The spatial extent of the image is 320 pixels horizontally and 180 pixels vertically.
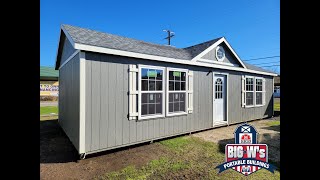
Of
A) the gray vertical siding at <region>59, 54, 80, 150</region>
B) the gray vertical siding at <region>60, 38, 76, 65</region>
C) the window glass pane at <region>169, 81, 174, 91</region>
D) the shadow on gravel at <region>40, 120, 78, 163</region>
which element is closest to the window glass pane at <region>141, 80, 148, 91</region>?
the window glass pane at <region>169, 81, 174, 91</region>

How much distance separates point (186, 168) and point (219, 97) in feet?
16.3

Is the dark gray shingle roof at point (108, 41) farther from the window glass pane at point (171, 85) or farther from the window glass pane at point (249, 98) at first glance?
the window glass pane at point (249, 98)

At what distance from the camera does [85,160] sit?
4.32m

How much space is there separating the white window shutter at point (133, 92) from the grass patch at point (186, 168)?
1.48 metres

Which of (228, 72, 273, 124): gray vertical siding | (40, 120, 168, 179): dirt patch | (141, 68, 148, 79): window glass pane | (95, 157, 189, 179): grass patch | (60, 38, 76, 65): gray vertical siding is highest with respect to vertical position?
(60, 38, 76, 65): gray vertical siding

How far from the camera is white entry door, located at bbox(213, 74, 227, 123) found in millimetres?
7770

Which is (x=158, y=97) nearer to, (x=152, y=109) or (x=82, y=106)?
(x=152, y=109)

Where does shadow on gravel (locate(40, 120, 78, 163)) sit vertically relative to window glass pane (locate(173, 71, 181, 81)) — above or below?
below

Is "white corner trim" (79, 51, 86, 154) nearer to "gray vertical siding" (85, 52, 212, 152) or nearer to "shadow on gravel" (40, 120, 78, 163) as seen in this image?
"gray vertical siding" (85, 52, 212, 152)

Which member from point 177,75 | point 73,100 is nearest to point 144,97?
point 177,75

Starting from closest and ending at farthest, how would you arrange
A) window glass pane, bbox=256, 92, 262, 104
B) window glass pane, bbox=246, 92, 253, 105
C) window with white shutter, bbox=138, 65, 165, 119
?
window with white shutter, bbox=138, 65, 165, 119 → window glass pane, bbox=246, 92, 253, 105 → window glass pane, bbox=256, 92, 262, 104

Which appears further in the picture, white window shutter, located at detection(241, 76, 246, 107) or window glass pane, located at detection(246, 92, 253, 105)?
window glass pane, located at detection(246, 92, 253, 105)
